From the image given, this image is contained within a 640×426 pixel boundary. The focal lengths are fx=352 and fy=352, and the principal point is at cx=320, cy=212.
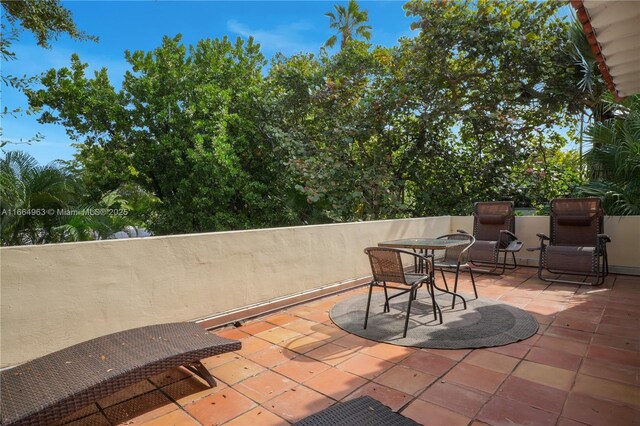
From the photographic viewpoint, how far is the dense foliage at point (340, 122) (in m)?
7.97

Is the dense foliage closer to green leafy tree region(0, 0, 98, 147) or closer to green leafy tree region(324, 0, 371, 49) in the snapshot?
green leafy tree region(0, 0, 98, 147)

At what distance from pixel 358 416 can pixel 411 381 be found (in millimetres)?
643

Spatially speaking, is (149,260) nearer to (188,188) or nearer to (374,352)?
(374,352)

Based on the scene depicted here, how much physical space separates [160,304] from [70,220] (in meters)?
3.73

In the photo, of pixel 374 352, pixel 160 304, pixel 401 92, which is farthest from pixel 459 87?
pixel 160 304

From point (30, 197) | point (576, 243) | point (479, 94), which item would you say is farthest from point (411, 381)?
point (479, 94)

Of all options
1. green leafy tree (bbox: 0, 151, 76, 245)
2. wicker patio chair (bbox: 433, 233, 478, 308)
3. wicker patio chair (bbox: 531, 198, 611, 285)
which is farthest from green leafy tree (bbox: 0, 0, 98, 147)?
wicker patio chair (bbox: 531, 198, 611, 285)

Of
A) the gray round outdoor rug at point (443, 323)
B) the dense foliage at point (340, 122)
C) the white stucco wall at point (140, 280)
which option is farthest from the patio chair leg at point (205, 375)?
the dense foliage at point (340, 122)

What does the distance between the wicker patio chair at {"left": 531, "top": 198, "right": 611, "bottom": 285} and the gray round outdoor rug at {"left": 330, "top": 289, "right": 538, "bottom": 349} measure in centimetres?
157

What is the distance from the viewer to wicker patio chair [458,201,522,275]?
5473mm

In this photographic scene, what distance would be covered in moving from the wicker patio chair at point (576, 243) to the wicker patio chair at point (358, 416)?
418cm

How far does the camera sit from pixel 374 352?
2.82 metres

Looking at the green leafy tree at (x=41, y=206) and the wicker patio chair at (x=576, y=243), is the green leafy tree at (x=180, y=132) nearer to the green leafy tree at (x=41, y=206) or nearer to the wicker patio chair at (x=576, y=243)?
the green leafy tree at (x=41, y=206)

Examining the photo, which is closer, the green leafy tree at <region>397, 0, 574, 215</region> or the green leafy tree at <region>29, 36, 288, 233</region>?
the green leafy tree at <region>397, 0, 574, 215</region>
